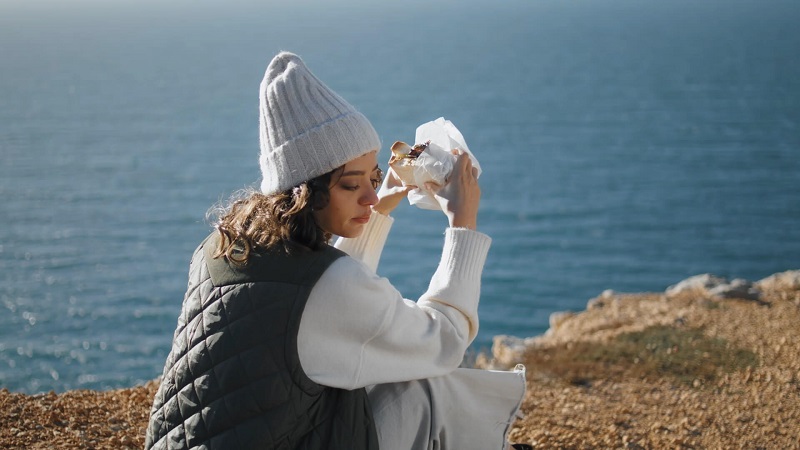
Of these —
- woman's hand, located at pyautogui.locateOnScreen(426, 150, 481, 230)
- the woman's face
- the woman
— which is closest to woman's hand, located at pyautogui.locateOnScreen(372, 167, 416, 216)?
woman's hand, located at pyautogui.locateOnScreen(426, 150, 481, 230)

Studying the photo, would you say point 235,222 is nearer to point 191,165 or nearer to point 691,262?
point 691,262

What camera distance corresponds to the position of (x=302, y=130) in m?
3.36

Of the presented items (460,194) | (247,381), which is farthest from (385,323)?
(460,194)

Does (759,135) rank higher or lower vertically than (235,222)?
lower

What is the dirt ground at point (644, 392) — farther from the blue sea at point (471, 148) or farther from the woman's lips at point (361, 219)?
the blue sea at point (471, 148)

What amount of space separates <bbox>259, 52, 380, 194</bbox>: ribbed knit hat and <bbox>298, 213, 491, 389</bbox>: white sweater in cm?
36

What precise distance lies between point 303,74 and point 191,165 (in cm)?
5095

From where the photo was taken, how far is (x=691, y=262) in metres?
34.1

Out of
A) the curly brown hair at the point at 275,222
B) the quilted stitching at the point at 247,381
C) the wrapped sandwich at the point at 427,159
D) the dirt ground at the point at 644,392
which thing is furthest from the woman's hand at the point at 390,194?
the dirt ground at the point at 644,392

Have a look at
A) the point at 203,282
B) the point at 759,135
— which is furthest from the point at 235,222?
the point at 759,135

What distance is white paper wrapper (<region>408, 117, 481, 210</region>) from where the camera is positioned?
390cm

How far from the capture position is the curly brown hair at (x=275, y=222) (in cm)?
320

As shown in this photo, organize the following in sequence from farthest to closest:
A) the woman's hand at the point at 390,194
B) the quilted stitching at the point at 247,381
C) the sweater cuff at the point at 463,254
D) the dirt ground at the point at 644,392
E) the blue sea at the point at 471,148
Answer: the blue sea at the point at 471,148 < the dirt ground at the point at 644,392 < the woman's hand at the point at 390,194 < the sweater cuff at the point at 463,254 < the quilted stitching at the point at 247,381

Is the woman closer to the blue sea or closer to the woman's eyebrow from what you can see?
the woman's eyebrow
